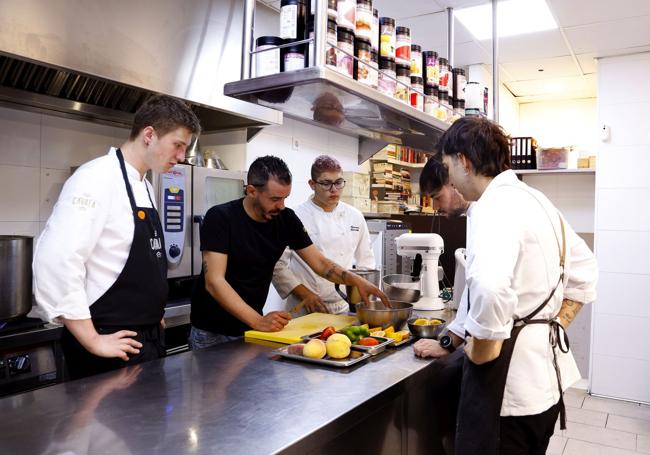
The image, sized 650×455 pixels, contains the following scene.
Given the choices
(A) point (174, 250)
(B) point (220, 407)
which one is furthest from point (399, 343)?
(A) point (174, 250)

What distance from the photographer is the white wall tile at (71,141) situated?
2.97 metres

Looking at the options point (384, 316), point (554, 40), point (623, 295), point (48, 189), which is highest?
point (554, 40)

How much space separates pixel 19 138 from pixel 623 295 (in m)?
4.68

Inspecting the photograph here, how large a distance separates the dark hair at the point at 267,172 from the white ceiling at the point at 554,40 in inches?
66.2

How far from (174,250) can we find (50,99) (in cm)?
103

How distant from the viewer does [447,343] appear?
6.56 ft

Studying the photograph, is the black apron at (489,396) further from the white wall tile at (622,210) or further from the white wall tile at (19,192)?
the white wall tile at (622,210)

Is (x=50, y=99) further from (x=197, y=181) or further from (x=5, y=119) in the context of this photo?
(x=197, y=181)

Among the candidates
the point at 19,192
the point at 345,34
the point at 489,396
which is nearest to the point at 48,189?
the point at 19,192

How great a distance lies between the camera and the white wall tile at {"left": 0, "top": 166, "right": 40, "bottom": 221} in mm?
2787

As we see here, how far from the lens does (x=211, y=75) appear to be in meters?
3.18

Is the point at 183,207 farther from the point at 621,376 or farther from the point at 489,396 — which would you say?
the point at 621,376

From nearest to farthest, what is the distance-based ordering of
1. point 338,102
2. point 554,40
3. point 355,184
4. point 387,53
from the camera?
point 338,102
point 387,53
point 554,40
point 355,184

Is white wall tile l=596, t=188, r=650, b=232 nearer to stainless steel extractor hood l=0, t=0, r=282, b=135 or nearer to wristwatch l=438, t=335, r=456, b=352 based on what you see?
stainless steel extractor hood l=0, t=0, r=282, b=135
